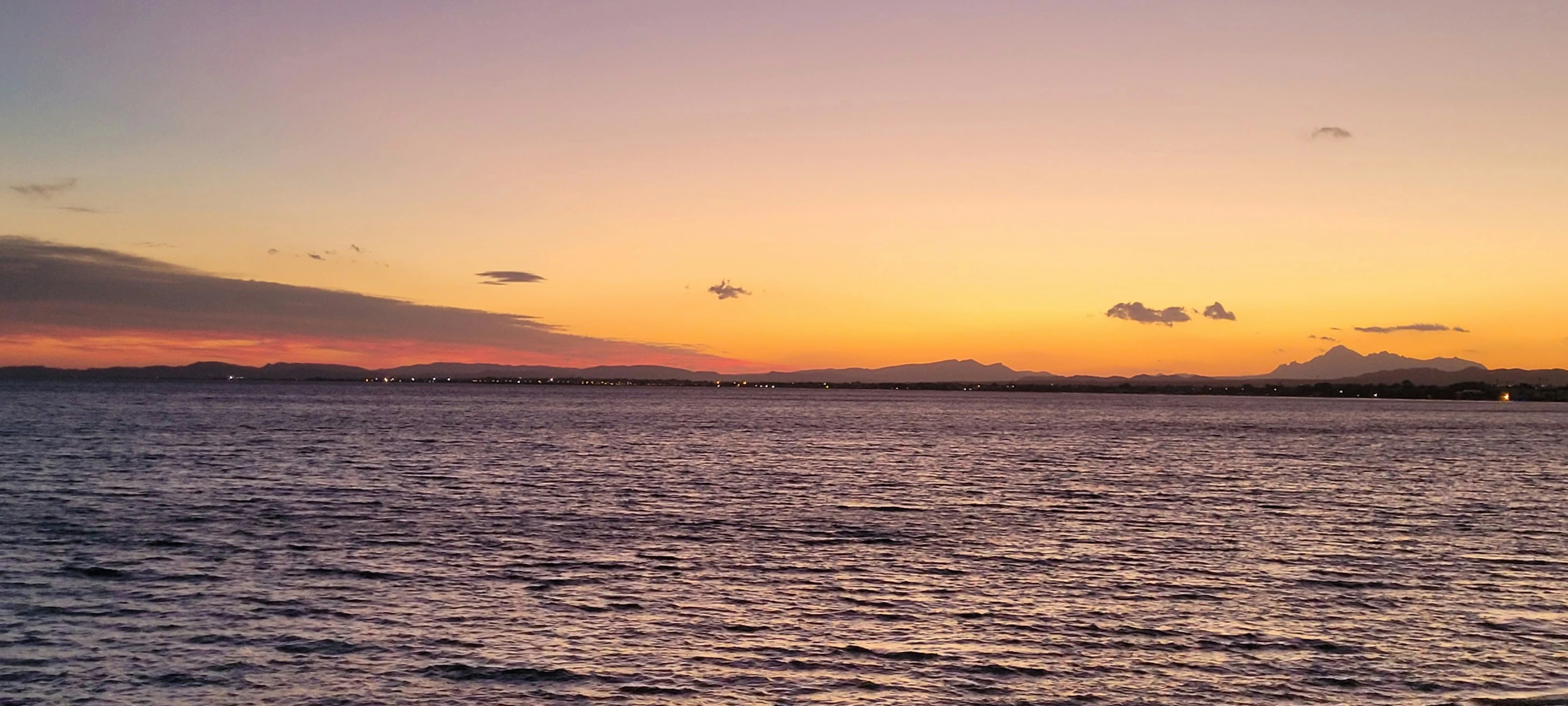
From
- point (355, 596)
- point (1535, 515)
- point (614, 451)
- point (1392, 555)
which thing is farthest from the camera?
point (614, 451)

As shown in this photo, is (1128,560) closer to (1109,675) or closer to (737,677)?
(1109,675)

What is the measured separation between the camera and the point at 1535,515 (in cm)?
4691

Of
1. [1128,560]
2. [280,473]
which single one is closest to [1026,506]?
[1128,560]

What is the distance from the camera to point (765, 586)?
28766 millimetres

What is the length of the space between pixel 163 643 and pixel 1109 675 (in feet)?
60.6

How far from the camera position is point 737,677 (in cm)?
2009

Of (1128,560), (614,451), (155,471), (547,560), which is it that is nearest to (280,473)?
(155,471)

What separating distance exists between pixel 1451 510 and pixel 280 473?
57973 millimetres

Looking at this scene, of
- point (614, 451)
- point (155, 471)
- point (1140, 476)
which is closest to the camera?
point (155, 471)

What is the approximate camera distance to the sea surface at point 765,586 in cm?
2003

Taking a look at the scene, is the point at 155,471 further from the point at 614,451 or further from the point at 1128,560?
the point at 1128,560

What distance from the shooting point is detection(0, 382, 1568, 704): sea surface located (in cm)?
2003

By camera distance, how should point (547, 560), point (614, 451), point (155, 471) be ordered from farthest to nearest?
point (614, 451)
point (155, 471)
point (547, 560)

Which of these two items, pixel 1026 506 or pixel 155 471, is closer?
pixel 1026 506
